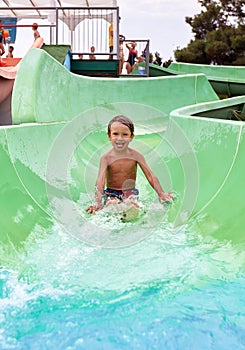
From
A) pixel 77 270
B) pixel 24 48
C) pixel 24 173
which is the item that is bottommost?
pixel 77 270

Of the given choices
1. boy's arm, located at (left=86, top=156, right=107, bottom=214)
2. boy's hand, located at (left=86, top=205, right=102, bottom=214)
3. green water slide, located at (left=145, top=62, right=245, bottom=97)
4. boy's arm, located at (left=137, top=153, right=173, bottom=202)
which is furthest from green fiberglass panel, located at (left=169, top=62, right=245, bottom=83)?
boy's hand, located at (left=86, top=205, right=102, bottom=214)

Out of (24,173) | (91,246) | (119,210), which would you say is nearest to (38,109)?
(24,173)

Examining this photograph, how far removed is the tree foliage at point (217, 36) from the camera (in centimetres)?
2606

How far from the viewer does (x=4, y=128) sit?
13.4ft

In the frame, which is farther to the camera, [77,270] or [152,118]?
[152,118]

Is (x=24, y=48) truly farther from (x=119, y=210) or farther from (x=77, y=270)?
(x=77, y=270)

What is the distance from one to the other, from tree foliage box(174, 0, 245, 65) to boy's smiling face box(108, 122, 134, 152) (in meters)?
22.8

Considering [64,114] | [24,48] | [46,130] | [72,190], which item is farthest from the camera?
[24,48]

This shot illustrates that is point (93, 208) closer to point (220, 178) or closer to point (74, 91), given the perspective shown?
point (220, 178)

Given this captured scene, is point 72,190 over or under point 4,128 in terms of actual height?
under

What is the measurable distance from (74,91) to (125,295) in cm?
558

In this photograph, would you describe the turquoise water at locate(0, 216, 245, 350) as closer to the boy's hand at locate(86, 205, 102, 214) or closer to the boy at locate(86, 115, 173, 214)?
the boy's hand at locate(86, 205, 102, 214)

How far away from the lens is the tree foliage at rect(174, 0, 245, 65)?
26.1 meters

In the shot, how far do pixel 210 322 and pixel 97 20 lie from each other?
10.8m
